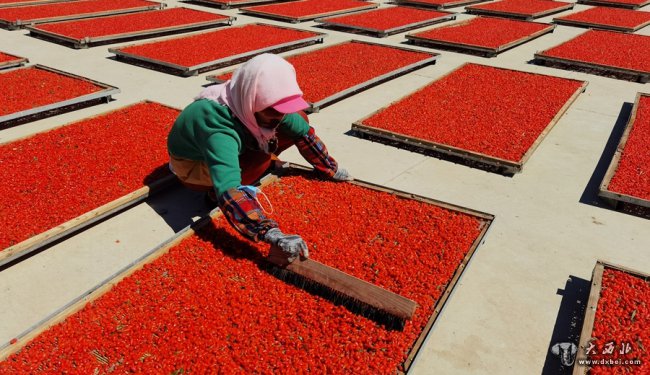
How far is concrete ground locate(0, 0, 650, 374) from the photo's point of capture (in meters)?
4.04

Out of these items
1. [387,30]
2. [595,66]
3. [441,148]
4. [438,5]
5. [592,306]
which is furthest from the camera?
[438,5]

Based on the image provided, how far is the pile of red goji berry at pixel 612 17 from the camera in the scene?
16.1 m

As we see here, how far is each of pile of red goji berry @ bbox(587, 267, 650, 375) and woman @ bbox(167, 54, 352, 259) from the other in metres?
2.42

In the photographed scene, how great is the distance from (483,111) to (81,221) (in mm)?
6509

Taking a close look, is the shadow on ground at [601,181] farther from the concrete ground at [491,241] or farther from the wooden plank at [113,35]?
the wooden plank at [113,35]

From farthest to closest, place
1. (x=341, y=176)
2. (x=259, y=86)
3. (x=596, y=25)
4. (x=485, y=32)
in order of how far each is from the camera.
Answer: (x=596, y=25) → (x=485, y=32) → (x=341, y=176) → (x=259, y=86)

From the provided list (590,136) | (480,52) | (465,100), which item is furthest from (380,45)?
(590,136)

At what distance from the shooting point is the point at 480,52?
12.9m

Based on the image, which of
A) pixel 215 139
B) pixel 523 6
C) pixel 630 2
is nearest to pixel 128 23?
pixel 215 139

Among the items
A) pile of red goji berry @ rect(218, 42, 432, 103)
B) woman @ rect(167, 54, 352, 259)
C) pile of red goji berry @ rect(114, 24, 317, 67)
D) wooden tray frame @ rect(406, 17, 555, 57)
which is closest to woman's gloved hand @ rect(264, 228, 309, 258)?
woman @ rect(167, 54, 352, 259)

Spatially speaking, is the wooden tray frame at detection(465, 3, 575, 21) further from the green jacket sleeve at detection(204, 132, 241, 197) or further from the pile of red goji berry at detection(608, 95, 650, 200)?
the green jacket sleeve at detection(204, 132, 241, 197)

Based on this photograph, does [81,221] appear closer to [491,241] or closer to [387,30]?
[491,241]

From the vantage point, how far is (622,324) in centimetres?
392

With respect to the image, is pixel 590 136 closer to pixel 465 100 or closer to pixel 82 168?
pixel 465 100
